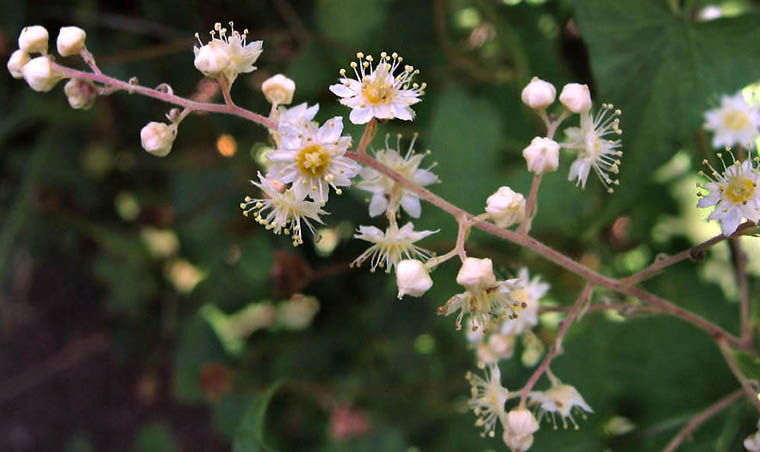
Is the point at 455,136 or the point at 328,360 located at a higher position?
the point at 455,136

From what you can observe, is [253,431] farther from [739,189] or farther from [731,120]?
[731,120]

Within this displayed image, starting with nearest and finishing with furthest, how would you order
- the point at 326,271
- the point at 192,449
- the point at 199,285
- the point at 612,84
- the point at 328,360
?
the point at 612,84, the point at 326,271, the point at 199,285, the point at 328,360, the point at 192,449

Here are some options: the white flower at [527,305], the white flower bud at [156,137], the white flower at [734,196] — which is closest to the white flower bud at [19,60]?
the white flower bud at [156,137]

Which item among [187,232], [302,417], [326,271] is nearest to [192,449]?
[302,417]

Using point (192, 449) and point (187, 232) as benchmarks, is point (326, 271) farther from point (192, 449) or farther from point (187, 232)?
point (192, 449)

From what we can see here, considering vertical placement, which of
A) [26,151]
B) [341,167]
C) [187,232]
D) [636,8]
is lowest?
[341,167]

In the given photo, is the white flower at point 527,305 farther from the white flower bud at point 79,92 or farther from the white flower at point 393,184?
the white flower bud at point 79,92

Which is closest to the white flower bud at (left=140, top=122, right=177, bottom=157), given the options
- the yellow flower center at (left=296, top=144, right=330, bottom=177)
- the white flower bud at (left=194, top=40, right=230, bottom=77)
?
the white flower bud at (left=194, top=40, right=230, bottom=77)
